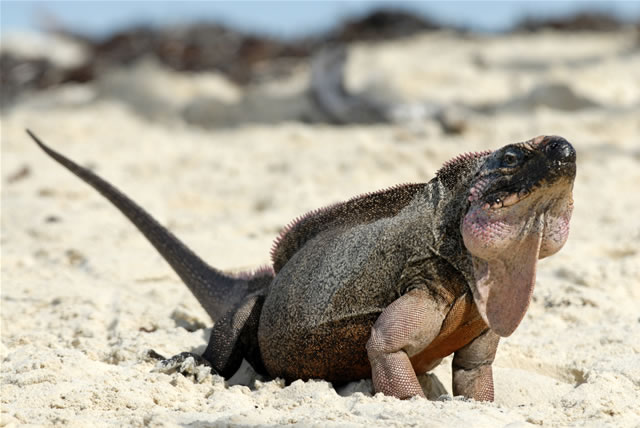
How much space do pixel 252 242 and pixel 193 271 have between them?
4.25 ft

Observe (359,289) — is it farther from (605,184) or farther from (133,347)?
(605,184)

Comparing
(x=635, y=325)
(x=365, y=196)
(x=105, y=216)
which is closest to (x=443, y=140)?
(x=105, y=216)

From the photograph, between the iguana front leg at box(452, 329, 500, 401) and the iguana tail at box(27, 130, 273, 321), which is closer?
the iguana front leg at box(452, 329, 500, 401)

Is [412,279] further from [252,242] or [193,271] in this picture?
[252,242]

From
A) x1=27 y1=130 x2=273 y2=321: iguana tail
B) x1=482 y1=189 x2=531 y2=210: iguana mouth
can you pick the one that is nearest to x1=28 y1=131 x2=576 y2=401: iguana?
x1=482 y1=189 x2=531 y2=210: iguana mouth

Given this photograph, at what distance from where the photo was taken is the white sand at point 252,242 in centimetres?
303

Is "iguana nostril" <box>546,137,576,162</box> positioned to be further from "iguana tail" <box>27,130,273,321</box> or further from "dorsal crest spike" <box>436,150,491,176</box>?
"iguana tail" <box>27,130,273,321</box>

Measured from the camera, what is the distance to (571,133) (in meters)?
8.47

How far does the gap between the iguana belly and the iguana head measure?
12 cm

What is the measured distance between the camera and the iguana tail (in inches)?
163

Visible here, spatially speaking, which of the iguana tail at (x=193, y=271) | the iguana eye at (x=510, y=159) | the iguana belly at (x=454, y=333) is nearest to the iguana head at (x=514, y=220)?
the iguana eye at (x=510, y=159)

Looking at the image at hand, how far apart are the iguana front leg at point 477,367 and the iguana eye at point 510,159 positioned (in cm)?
70

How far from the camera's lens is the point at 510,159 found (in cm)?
299

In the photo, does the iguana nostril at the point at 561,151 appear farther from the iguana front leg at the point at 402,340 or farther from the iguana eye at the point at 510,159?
the iguana front leg at the point at 402,340
